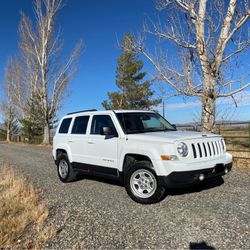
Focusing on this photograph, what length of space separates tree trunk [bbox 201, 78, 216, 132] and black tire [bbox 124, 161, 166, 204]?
635 centimetres

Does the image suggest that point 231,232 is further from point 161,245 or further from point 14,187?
point 14,187

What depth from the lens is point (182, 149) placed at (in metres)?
5.37

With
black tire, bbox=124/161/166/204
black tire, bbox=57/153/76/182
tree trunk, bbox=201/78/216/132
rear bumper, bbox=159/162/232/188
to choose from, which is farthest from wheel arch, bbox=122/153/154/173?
tree trunk, bbox=201/78/216/132

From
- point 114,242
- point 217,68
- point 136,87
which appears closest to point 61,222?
point 114,242

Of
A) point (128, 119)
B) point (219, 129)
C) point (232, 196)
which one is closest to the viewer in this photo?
point (232, 196)

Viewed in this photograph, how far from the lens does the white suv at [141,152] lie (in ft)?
17.5

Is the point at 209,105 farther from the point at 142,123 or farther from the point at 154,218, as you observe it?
the point at 154,218

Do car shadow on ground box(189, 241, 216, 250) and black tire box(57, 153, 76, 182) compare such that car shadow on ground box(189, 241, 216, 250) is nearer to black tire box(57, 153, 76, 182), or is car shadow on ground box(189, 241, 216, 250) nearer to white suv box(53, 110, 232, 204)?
white suv box(53, 110, 232, 204)

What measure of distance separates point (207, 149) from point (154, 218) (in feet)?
6.04

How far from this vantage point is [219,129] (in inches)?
473

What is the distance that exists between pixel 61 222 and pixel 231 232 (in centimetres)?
274

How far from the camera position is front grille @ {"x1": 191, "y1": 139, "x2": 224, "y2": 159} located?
18.2 feet

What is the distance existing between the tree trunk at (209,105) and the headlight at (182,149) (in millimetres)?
6301

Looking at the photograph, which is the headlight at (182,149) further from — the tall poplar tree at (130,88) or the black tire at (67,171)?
Result: the tall poplar tree at (130,88)
